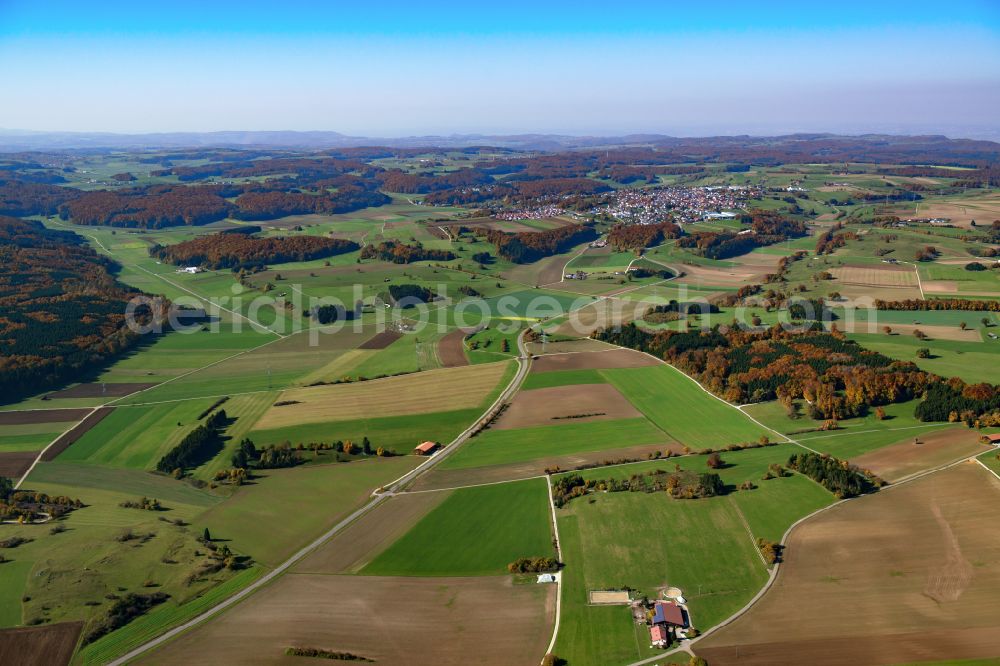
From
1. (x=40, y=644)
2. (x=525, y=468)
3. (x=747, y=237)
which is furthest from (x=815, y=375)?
(x=747, y=237)

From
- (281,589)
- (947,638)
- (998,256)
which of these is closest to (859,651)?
(947,638)

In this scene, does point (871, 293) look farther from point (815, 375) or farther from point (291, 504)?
point (291, 504)

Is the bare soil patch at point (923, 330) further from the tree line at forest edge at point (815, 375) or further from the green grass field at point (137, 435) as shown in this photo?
the green grass field at point (137, 435)

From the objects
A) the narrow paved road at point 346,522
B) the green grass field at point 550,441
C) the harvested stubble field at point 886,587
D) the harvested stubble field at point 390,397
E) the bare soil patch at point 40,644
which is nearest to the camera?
the harvested stubble field at point 886,587

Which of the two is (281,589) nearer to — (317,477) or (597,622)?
(317,477)

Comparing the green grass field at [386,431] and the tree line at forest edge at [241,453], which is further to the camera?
the green grass field at [386,431]

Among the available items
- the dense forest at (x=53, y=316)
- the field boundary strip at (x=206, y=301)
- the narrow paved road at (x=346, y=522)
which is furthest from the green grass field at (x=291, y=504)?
the field boundary strip at (x=206, y=301)
